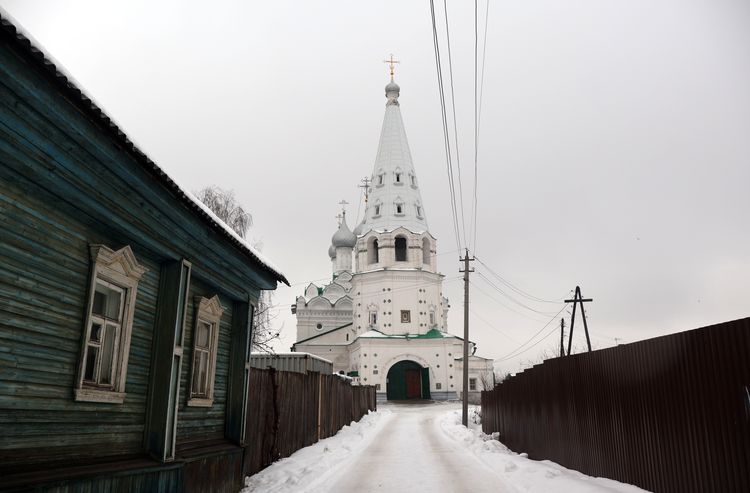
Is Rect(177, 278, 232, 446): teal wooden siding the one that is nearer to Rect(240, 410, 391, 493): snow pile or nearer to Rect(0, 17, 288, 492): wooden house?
Rect(0, 17, 288, 492): wooden house

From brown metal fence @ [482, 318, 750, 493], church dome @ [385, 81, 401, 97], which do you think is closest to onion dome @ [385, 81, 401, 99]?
church dome @ [385, 81, 401, 97]

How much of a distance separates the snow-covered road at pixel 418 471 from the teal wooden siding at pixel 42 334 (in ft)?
15.0

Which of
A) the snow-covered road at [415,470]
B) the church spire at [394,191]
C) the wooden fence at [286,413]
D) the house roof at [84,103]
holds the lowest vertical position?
the snow-covered road at [415,470]

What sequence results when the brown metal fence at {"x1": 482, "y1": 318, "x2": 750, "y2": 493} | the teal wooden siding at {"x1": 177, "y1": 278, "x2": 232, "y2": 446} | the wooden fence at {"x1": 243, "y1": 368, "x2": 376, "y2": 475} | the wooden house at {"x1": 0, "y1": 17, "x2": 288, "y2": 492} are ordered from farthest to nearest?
the wooden fence at {"x1": 243, "y1": 368, "x2": 376, "y2": 475} → the teal wooden siding at {"x1": 177, "y1": 278, "x2": 232, "y2": 446} → the brown metal fence at {"x1": 482, "y1": 318, "x2": 750, "y2": 493} → the wooden house at {"x1": 0, "y1": 17, "x2": 288, "y2": 492}

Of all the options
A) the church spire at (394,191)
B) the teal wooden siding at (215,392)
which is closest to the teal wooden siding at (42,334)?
the teal wooden siding at (215,392)

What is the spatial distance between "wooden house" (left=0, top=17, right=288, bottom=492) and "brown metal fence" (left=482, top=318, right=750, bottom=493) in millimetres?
6029

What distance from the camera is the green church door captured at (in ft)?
162

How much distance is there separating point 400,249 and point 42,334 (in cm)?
4765

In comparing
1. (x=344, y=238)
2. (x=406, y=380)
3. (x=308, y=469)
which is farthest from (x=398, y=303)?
(x=308, y=469)

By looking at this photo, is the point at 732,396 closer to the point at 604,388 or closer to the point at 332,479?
the point at 604,388

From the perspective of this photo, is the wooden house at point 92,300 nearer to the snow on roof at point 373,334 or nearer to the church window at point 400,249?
the snow on roof at point 373,334

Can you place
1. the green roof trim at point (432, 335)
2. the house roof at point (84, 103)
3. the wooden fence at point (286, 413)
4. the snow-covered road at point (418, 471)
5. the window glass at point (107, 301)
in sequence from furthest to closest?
the green roof trim at point (432, 335) → the wooden fence at point (286, 413) → the snow-covered road at point (418, 471) → the window glass at point (107, 301) → the house roof at point (84, 103)

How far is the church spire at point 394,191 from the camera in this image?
172ft

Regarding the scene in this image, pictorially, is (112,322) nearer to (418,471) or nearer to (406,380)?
(418,471)
